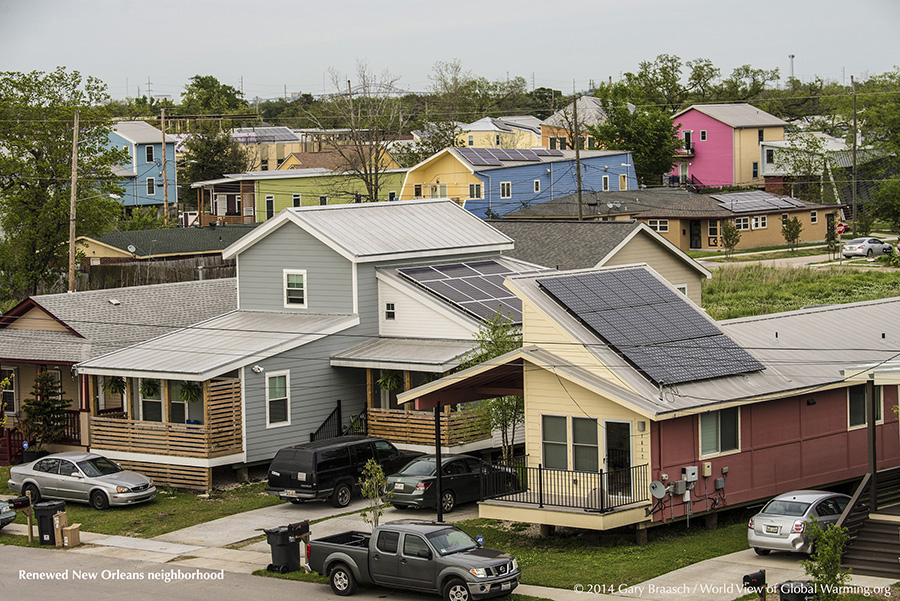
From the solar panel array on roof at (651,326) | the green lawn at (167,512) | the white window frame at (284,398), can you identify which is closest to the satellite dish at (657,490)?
the solar panel array on roof at (651,326)

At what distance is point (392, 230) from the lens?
4003cm

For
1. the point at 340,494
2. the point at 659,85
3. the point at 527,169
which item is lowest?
the point at 340,494

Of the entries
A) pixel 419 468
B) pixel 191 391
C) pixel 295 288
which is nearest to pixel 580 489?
pixel 419 468

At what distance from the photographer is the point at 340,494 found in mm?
31484

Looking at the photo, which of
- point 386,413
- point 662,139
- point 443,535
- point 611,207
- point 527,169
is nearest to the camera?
point 443,535

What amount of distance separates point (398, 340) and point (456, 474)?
7751 millimetres

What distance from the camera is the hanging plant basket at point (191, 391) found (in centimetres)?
3419

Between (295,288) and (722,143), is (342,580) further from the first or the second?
(722,143)

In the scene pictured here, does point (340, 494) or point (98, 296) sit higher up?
point (98, 296)

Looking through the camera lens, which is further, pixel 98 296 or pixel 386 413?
pixel 98 296

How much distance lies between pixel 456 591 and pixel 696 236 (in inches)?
2379

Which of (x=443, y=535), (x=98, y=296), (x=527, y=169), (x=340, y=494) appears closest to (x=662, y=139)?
(x=527, y=169)

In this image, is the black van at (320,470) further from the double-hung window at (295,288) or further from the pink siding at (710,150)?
the pink siding at (710,150)

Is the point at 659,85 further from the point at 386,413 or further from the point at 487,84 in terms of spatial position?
the point at 386,413
